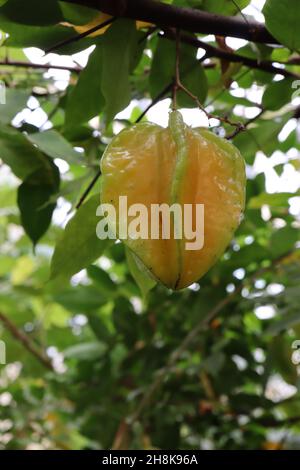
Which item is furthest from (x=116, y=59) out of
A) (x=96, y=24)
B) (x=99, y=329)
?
(x=99, y=329)

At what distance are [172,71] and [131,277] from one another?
59 cm

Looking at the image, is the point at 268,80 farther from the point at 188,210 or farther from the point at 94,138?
the point at 188,210

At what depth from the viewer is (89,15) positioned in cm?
73

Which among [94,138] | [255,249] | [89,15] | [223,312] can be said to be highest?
[89,15]

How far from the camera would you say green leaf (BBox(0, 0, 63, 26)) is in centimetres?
70

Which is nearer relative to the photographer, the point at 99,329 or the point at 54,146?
the point at 54,146

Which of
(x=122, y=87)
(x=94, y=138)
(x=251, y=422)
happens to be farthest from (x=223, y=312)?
(x=122, y=87)

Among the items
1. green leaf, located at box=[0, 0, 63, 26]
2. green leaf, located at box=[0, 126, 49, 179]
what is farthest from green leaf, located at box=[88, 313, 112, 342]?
green leaf, located at box=[0, 0, 63, 26]

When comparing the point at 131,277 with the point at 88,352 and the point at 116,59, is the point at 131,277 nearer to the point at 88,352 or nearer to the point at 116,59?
the point at 88,352

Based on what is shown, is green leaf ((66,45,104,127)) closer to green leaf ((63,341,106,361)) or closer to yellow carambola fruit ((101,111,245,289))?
yellow carambola fruit ((101,111,245,289))

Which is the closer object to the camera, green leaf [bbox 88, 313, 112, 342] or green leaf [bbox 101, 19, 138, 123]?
green leaf [bbox 101, 19, 138, 123]

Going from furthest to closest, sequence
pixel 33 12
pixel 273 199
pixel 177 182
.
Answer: pixel 273 199 → pixel 33 12 → pixel 177 182

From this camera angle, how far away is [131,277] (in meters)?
1.33

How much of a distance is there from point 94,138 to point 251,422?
2.18 feet
